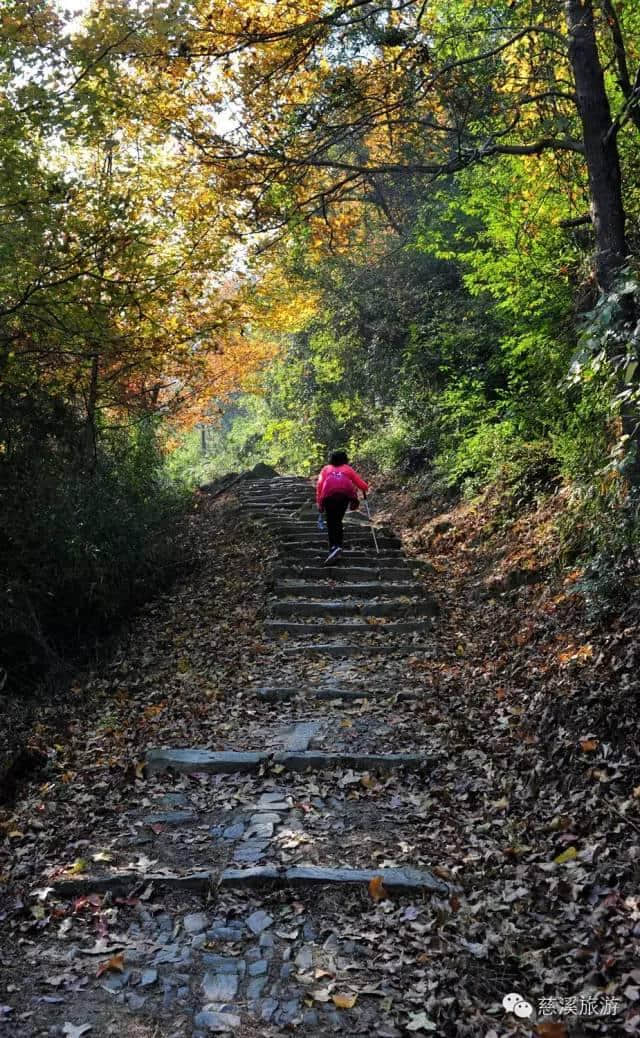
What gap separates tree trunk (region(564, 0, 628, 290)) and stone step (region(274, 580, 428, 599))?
494 centimetres

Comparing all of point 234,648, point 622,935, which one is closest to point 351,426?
point 234,648

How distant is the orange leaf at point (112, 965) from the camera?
11.8ft

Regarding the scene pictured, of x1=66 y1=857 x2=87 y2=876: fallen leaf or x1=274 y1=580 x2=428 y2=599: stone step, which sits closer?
x1=66 y1=857 x2=87 y2=876: fallen leaf

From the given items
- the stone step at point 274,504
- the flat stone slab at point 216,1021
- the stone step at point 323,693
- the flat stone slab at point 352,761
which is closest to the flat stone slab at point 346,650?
the stone step at point 323,693

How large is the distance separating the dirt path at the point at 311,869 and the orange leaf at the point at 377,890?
0.11ft

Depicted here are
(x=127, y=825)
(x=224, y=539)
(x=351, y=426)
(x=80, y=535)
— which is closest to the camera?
(x=127, y=825)

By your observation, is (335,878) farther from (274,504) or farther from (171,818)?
(274,504)

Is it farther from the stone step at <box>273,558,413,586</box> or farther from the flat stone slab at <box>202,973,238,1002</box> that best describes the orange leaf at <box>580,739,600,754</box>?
the stone step at <box>273,558,413,586</box>

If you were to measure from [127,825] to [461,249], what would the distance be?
1337 cm

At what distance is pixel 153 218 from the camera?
9.55 m

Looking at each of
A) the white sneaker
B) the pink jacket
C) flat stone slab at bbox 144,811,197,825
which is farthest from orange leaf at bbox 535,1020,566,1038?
the pink jacket

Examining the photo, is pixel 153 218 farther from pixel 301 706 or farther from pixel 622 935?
pixel 622 935

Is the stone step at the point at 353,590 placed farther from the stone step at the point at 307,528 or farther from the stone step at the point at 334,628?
the stone step at the point at 307,528

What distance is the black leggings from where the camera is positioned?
11.2m
